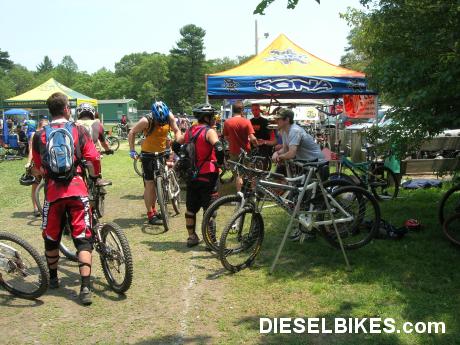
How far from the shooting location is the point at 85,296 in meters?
4.11

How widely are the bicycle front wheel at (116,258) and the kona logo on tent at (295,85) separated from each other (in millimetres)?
5367

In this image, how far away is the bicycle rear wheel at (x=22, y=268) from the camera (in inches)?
163

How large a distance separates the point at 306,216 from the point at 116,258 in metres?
2.07

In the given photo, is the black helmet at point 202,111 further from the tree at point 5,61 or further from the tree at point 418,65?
the tree at point 5,61

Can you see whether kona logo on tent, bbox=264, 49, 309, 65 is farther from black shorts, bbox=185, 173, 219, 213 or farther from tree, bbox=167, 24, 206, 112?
tree, bbox=167, 24, 206, 112

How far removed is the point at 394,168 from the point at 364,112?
3527 millimetres

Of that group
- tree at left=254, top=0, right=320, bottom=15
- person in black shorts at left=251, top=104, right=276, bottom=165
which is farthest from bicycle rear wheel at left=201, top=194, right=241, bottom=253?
person in black shorts at left=251, top=104, right=276, bottom=165

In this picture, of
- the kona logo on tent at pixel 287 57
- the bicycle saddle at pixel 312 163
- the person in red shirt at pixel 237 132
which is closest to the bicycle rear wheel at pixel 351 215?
the bicycle saddle at pixel 312 163

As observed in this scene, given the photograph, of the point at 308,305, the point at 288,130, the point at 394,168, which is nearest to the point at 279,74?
the point at 394,168

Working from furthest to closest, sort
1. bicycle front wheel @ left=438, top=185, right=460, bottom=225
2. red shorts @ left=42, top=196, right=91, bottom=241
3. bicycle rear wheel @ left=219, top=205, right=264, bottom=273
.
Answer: bicycle front wheel @ left=438, top=185, right=460, bottom=225 < bicycle rear wheel @ left=219, top=205, right=264, bottom=273 < red shorts @ left=42, top=196, right=91, bottom=241

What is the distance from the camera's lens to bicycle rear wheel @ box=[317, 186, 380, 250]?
5082 mm

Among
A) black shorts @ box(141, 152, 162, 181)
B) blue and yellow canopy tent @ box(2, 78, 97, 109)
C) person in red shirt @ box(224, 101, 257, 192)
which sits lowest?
black shorts @ box(141, 152, 162, 181)

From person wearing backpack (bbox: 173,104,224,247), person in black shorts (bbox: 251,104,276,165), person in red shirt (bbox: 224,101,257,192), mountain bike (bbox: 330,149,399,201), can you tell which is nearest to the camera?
person wearing backpack (bbox: 173,104,224,247)

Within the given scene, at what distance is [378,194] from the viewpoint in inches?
334
